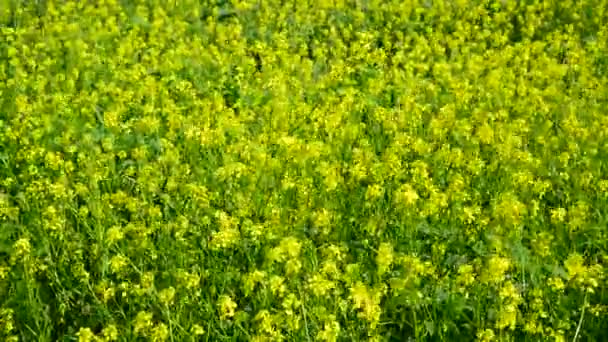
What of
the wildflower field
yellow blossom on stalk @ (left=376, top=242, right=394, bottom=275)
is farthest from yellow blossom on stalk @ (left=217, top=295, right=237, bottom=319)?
yellow blossom on stalk @ (left=376, top=242, right=394, bottom=275)

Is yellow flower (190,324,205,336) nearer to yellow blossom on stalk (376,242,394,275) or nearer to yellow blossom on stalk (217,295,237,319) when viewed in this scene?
yellow blossom on stalk (217,295,237,319)

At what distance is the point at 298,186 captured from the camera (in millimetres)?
4906

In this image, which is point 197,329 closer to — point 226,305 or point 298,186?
point 226,305

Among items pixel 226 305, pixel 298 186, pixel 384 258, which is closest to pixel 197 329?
pixel 226 305

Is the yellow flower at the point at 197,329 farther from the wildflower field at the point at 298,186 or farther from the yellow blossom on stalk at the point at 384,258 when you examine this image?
the yellow blossom on stalk at the point at 384,258

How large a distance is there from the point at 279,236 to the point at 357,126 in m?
1.50

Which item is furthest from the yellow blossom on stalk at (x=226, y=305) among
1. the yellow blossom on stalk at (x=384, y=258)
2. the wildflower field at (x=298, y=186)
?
the yellow blossom on stalk at (x=384, y=258)

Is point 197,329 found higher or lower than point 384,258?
lower

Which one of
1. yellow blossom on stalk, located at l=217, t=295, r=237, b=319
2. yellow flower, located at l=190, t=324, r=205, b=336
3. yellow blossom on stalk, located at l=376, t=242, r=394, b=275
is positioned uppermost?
yellow blossom on stalk, located at l=376, t=242, r=394, b=275

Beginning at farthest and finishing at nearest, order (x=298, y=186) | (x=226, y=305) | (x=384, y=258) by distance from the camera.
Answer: (x=298, y=186), (x=384, y=258), (x=226, y=305)

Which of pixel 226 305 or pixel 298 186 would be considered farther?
pixel 298 186

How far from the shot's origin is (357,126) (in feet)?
19.1

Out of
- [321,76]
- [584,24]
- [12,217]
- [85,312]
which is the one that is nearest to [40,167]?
[12,217]

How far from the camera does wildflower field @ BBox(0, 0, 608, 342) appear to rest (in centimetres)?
404
